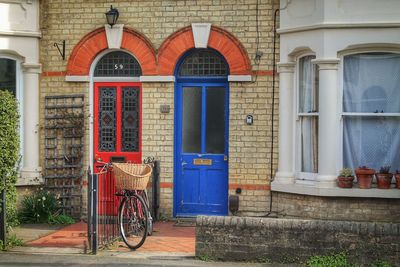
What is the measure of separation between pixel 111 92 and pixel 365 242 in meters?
5.84

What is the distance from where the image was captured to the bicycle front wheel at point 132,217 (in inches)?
382

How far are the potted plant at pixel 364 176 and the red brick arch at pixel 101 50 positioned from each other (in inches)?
162

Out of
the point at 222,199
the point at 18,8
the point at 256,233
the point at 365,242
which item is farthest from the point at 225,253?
the point at 18,8

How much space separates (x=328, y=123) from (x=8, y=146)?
5080mm

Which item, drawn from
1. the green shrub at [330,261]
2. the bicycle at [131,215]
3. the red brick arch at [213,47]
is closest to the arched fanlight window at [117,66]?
the red brick arch at [213,47]

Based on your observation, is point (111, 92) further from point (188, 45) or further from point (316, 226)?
point (316, 226)

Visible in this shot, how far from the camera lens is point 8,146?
30.7 ft

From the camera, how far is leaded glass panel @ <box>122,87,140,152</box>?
39.7 feet

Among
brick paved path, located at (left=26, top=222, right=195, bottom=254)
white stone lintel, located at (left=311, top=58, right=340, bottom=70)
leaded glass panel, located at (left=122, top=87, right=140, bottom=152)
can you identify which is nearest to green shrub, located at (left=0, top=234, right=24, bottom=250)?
brick paved path, located at (left=26, top=222, right=195, bottom=254)

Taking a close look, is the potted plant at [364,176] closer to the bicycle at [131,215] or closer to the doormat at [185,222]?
the doormat at [185,222]

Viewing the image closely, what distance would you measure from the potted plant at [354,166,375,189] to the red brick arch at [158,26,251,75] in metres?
2.68

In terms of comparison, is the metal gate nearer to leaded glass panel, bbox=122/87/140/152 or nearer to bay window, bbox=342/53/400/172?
leaded glass panel, bbox=122/87/140/152

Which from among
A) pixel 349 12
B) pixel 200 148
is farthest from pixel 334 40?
pixel 200 148

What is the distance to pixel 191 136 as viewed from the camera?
39.4 ft
